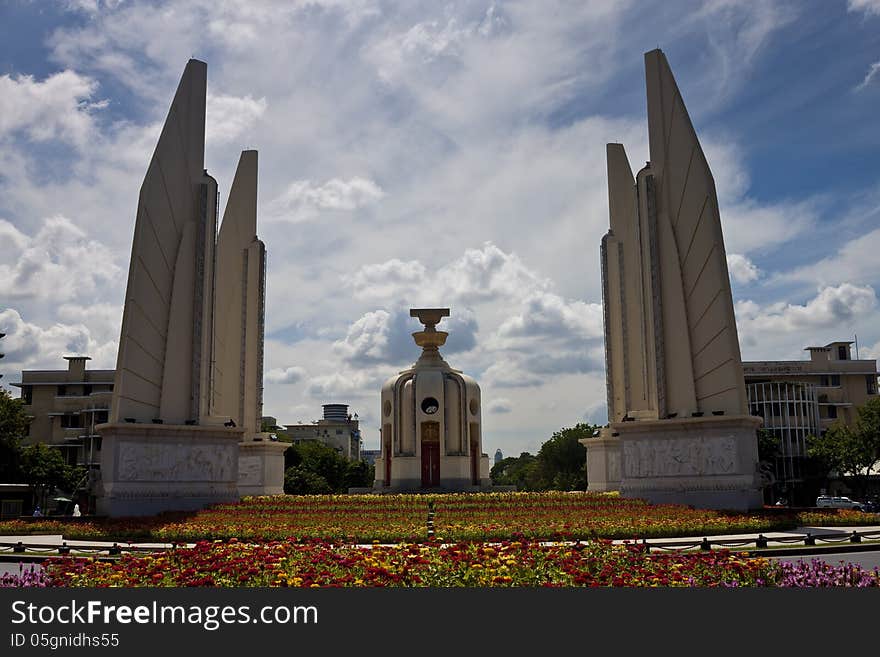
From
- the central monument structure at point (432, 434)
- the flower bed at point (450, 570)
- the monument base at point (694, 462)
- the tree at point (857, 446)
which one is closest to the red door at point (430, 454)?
the central monument structure at point (432, 434)

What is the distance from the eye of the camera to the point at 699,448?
27.6 meters

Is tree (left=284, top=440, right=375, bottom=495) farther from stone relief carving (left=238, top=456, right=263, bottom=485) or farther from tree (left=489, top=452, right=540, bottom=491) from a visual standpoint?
stone relief carving (left=238, top=456, right=263, bottom=485)

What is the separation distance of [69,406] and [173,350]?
40991mm

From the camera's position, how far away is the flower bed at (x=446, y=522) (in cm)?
1941

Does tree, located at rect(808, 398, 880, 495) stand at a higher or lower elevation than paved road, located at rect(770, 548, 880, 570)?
higher

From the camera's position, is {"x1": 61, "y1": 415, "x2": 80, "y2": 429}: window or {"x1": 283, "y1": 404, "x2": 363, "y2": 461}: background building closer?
{"x1": 61, "y1": 415, "x2": 80, "y2": 429}: window

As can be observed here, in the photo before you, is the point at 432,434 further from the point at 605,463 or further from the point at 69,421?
the point at 69,421

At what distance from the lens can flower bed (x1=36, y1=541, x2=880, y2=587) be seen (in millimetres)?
8688

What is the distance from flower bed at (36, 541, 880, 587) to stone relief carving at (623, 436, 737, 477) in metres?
17.1

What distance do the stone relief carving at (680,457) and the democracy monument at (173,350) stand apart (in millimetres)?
15131

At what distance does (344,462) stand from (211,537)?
56.4 m

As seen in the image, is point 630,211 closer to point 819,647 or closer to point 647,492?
point 647,492

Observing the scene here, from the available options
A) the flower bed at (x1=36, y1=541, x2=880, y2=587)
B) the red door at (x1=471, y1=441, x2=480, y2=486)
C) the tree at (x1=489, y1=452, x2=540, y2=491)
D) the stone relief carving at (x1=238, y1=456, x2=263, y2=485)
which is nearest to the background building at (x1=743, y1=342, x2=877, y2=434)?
the tree at (x1=489, y1=452, x2=540, y2=491)

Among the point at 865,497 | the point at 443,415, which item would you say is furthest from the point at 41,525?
the point at 865,497
